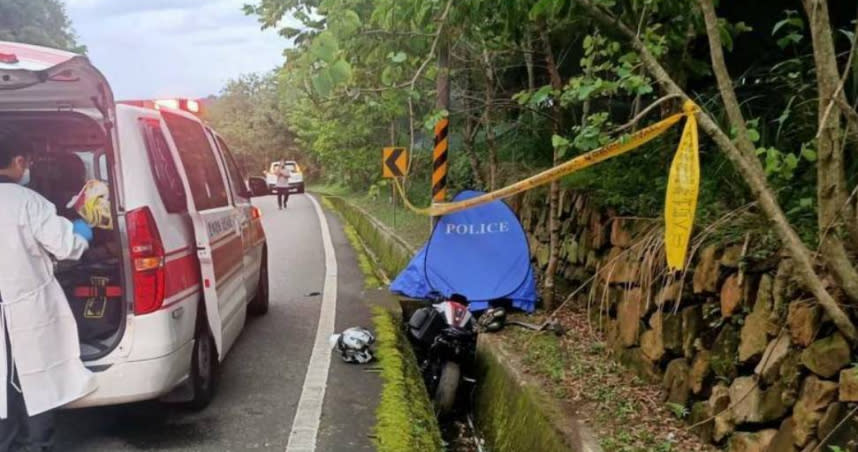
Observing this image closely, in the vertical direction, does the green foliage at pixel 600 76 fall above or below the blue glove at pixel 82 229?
above

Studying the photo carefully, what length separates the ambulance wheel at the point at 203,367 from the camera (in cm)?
404

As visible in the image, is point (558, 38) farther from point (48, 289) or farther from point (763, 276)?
point (48, 289)

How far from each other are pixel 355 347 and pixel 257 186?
2.51 metres

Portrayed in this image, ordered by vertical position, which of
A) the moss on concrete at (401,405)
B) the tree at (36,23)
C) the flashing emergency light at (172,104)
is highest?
the tree at (36,23)

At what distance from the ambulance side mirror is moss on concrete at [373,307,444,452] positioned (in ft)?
→ 6.56

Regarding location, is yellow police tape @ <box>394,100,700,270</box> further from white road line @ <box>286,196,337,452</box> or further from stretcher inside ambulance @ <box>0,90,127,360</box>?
stretcher inside ambulance @ <box>0,90,127,360</box>

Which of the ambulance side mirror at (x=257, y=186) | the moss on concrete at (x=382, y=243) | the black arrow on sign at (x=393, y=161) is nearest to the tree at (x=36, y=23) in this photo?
the moss on concrete at (x=382, y=243)

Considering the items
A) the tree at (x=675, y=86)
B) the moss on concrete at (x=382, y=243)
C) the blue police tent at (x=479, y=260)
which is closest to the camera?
the tree at (x=675, y=86)

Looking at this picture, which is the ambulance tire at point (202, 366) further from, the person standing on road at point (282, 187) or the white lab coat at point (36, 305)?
the person standing on road at point (282, 187)

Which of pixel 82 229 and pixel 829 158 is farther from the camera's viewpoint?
pixel 82 229

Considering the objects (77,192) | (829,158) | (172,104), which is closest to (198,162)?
(172,104)

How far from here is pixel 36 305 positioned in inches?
127

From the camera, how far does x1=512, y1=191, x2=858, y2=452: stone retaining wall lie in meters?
2.79

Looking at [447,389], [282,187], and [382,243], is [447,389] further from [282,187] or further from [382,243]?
[282,187]
